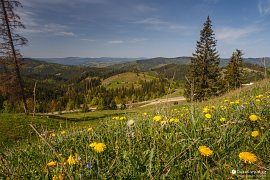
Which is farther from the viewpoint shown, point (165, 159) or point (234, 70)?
point (234, 70)

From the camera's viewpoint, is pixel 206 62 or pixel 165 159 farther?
pixel 206 62

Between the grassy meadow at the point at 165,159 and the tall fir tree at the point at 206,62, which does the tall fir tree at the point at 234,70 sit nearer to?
the tall fir tree at the point at 206,62

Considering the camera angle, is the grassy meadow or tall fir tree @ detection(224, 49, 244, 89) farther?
tall fir tree @ detection(224, 49, 244, 89)

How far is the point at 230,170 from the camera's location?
6.15ft

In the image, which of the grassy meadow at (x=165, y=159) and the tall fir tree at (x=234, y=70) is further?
the tall fir tree at (x=234, y=70)

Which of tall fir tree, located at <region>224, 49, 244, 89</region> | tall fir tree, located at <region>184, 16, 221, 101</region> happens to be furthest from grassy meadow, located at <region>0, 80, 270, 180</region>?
tall fir tree, located at <region>224, 49, 244, 89</region>

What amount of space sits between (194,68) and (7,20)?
3615 centimetres

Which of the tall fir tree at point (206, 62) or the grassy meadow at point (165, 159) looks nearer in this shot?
the grassy meadow at point (165, 159)

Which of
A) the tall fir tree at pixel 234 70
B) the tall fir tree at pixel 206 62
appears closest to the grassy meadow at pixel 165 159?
the tall fir tree at pixel 206 62

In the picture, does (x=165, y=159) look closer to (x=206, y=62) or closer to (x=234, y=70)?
(x=206, y=62)

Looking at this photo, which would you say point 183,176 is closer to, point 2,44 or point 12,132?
point 12,132

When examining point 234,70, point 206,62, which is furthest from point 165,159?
point 234,70

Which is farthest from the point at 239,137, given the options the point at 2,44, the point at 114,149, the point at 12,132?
the point at 2,44

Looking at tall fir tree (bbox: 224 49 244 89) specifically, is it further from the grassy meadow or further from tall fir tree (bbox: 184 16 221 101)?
the grassy meadow
